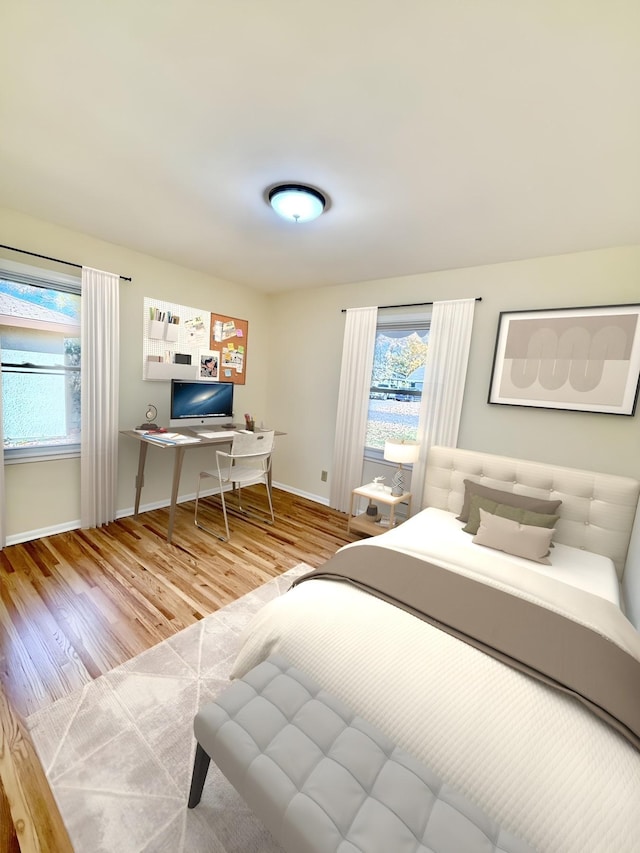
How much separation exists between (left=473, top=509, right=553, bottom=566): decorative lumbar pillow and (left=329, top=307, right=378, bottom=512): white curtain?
158 cm

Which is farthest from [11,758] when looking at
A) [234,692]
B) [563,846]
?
[563,846]

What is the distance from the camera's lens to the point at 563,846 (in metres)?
0.73

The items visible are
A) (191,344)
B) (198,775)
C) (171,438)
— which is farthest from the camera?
(191,344)

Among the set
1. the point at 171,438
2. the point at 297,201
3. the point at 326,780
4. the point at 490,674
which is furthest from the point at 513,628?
the point at 171,438

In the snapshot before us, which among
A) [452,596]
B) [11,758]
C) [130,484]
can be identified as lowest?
[11,758]

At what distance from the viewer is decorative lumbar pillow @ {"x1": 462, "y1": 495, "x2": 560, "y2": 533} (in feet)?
6.90

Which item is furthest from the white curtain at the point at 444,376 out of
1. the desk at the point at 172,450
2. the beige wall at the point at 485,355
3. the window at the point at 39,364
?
the window at the point at 39,364

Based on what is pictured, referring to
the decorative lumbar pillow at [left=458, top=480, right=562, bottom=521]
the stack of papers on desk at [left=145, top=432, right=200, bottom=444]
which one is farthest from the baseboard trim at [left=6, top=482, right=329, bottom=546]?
the decorative lumbar pillow at [left=458, top=480, right=562, bottom=521]

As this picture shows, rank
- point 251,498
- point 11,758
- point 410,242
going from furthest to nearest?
point 251,498 < point 410,242 < point 11,758

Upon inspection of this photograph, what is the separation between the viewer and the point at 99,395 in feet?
9.20

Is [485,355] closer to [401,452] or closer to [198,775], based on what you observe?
[401,452]

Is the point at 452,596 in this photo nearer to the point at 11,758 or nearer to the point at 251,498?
the point at 11,758

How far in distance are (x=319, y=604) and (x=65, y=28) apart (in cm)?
219

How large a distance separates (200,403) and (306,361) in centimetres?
130
